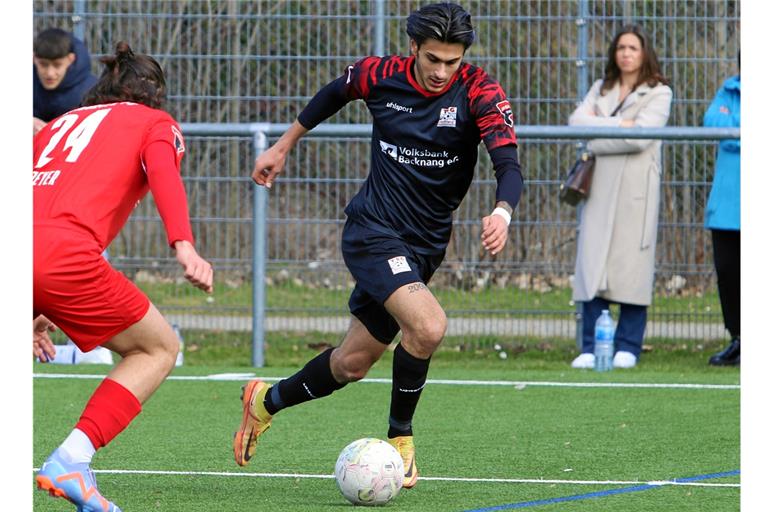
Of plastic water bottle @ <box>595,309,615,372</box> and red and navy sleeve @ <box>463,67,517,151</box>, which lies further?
plastic water bottle @ <box>595,309,615,372</box>

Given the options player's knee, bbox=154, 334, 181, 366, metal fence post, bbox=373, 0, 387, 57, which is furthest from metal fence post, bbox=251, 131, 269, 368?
player's knee, bbox=154, 334, 181, 366

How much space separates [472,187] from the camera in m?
11.5

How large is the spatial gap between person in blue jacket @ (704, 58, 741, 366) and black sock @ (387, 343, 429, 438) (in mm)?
4758

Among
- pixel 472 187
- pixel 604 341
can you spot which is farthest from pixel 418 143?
pixel 472 187

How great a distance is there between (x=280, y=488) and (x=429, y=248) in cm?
123

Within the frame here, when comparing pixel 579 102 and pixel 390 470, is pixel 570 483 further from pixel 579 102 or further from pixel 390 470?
pixel 579 102

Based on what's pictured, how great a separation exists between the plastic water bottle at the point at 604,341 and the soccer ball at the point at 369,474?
15.9 feet

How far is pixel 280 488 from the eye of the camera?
6.11 m

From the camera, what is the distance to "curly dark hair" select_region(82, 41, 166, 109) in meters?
5.56

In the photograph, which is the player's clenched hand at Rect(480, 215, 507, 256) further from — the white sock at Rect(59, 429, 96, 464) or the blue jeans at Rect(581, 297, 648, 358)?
the blue jeans at Rect(581, 297, 648, 358)

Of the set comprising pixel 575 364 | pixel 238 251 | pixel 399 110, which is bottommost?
pixel 575 364

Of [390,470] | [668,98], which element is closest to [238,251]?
[668,98]

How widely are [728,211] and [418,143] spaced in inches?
182

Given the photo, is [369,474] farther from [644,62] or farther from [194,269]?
[644,62]
